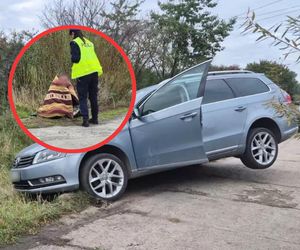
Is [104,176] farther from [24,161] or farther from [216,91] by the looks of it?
[216,91]

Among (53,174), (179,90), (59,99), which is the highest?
(179,90)

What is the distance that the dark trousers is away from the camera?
9.18 ft

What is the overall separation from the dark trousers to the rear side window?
545 centimetres

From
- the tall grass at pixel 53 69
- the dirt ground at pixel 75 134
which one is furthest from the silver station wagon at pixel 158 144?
the dirt ground at pixel 75 134

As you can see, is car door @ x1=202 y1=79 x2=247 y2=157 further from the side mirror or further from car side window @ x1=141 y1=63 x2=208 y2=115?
the side mirror

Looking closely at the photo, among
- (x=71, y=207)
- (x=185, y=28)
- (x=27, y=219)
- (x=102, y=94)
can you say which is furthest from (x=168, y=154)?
(x=185, y=28)

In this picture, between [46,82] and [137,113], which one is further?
[137,113]

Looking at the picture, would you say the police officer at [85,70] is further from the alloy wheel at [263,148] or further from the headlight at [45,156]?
the alloy wheel at [263,148]

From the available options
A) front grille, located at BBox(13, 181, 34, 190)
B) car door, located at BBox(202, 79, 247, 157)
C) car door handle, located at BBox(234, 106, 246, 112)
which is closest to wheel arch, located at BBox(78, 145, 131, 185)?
front grille, located at BBox(13, 181, 34, 190)

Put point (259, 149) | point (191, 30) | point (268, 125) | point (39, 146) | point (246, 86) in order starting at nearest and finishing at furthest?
point (39, 146)
point (259, 149)
point (246, 86)
point (268, 125)
point (191, 30)

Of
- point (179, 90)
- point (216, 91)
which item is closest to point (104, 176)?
point (179, 90)

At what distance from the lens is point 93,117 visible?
297cm

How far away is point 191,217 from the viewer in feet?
19.6

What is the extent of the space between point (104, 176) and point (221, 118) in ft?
7.34
